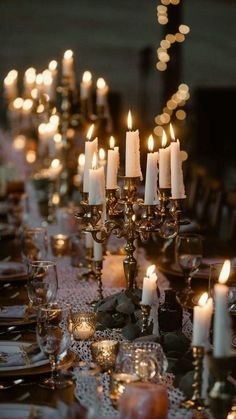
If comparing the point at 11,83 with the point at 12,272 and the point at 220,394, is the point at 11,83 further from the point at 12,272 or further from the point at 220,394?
the point at 220,394

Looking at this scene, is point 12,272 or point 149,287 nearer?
point 149,287

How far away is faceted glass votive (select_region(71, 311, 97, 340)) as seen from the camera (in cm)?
193

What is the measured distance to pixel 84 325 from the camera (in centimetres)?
194

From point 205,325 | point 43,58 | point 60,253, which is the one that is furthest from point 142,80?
point 205,325

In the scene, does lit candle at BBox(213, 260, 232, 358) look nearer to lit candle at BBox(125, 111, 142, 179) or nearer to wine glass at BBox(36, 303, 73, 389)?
wine glass at BBox(36, 303, 73, 389)

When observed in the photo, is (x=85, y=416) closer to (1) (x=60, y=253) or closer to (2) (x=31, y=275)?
(2) (x=31, y=275)

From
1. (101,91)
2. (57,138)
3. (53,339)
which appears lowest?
(53,339)

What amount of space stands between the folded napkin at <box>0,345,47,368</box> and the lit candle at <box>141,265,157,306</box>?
255 mm

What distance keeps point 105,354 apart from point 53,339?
0.14 m

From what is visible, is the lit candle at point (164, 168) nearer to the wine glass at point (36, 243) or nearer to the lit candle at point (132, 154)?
the lit candle at point (132, 154)

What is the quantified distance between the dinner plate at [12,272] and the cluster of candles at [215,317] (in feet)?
2.91

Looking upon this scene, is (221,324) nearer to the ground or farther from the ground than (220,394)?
farther from the ground

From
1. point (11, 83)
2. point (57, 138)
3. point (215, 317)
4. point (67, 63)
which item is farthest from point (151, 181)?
point (11, 83)

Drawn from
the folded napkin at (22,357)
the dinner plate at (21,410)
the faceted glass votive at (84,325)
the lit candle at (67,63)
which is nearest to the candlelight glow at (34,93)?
the lit candle at (67,63)
